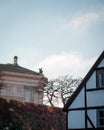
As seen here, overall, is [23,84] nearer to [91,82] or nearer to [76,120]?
[76,120]

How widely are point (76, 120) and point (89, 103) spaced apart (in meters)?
1.69

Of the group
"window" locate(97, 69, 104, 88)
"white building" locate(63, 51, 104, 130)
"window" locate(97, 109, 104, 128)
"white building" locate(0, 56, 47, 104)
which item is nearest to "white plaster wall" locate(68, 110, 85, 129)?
"white building" locate(63, 51, 104, 130)

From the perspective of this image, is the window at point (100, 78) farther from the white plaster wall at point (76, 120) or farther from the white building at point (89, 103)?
the white plaster wall at point (76, 120)

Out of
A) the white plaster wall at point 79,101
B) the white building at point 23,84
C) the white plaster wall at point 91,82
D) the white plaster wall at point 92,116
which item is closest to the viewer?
the white plaster wall at point 92,116

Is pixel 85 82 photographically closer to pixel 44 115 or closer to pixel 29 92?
pixel 44 115

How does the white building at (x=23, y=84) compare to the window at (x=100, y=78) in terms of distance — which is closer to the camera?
the window at (x=100, y=78)

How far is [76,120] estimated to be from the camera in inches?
1063

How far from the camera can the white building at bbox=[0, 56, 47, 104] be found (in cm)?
6094

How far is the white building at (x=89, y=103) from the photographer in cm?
2625

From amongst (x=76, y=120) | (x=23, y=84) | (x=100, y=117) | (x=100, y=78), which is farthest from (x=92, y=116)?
(x=23, y=84)

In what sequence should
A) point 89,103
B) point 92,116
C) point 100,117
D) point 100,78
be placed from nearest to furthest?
1. point 100,117
2. point 92,116
3. point 89,103
4. point 100,78

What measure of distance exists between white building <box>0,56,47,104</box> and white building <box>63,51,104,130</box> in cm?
3267

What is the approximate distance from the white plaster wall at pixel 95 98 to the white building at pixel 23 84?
33.4m

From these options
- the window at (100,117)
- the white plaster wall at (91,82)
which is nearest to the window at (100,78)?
the white plaster wall at (91,82)
